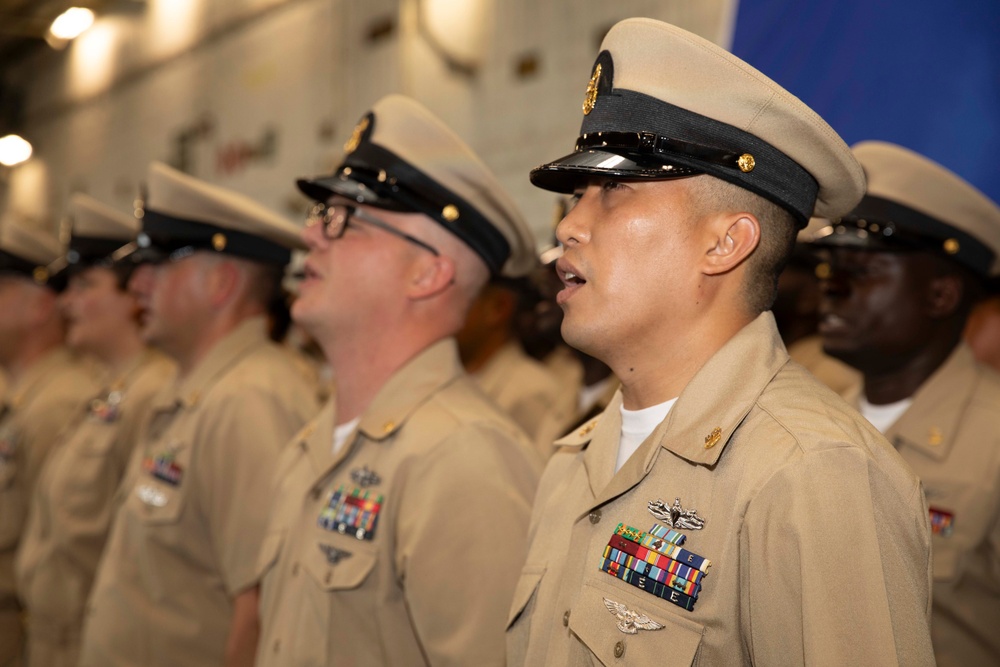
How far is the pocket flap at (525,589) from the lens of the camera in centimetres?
161

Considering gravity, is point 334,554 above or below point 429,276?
below

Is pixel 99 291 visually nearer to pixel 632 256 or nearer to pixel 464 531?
pixel 464 531

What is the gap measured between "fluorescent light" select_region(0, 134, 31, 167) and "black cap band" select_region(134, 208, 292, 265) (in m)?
11.6

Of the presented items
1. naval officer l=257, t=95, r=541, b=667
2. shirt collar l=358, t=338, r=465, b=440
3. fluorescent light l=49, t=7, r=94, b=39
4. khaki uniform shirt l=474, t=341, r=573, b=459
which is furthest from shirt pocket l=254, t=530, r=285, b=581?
fluorescent light l=49, t=7, r=94, b=39

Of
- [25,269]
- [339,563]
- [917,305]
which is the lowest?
[25,269]

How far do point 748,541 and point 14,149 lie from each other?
1425 centimetres

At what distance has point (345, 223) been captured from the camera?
247 cm

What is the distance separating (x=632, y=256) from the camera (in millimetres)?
1522

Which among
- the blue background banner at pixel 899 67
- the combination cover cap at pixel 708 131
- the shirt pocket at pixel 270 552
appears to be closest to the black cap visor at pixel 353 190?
the shirt pocket at pixel 270 552

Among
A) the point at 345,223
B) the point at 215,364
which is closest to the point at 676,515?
the point at 345,223

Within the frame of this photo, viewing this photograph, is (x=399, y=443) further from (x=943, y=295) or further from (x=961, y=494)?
(x=943, y=295)

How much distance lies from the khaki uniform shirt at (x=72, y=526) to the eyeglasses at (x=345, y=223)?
1442 millimetres

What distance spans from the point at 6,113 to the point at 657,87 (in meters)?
14.3

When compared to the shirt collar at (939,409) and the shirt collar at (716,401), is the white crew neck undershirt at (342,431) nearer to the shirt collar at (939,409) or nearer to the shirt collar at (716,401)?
the shirt collar at (716,401)
